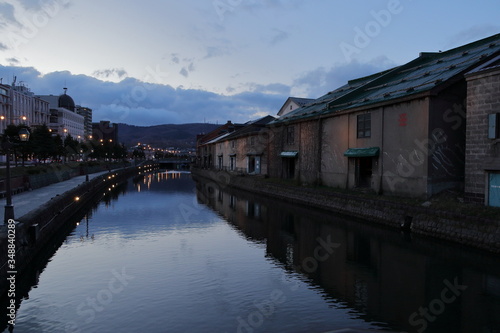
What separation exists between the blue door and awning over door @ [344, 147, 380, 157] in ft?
29.6

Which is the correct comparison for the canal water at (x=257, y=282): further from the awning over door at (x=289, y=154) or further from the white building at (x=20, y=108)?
the white building at (x=20, y=108)

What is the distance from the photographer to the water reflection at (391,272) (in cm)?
1102

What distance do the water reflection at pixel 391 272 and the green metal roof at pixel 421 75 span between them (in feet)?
30.6

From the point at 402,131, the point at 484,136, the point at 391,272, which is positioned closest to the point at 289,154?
the point at 402,131

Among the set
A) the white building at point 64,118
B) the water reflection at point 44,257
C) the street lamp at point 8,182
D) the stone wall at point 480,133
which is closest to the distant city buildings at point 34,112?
the white building at point 64,118

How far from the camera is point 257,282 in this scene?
45.8 ft

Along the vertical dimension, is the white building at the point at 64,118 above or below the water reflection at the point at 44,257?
above

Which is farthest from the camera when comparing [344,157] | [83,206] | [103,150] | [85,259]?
[103,150]

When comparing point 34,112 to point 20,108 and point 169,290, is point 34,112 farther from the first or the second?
point 169,290

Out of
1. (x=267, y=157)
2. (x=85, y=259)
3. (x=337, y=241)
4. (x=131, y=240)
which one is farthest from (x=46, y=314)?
(x=267, y=157)

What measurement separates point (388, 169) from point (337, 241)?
8379 millimetres

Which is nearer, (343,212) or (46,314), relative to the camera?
(46,314)

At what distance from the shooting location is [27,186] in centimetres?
3266

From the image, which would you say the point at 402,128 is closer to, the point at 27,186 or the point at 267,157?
the point at 267,157
